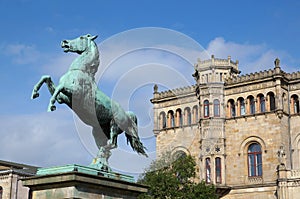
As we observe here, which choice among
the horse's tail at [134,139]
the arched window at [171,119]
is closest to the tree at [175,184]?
the arched window at [171,119]

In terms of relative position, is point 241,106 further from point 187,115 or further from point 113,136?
point 113,136

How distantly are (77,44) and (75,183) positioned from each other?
3.99 m

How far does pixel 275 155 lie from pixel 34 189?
3977 centimetres

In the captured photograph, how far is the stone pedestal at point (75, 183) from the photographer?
14531mm

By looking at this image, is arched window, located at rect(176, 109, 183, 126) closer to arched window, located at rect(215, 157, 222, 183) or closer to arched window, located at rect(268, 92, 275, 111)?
arched window, located at rect(215, 157, 222, 183)

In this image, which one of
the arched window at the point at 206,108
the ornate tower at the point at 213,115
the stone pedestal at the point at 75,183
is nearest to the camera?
the stone pedestal at the point at 75,183

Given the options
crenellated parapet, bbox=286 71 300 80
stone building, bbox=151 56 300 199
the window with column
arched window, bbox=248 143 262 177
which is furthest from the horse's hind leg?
the window with column

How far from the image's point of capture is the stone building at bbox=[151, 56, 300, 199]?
172 feet

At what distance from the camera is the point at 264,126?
53.5 meters

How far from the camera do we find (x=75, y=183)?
14508 mm

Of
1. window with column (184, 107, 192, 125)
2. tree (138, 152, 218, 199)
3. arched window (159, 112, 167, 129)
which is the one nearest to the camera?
tree (138, 152, 218, 199)

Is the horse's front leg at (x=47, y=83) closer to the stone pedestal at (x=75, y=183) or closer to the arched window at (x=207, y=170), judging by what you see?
the stone pedestal at (x=75, y=183)

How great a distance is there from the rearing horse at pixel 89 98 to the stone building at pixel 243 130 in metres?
35.0

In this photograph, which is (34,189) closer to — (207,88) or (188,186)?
(188,186)
